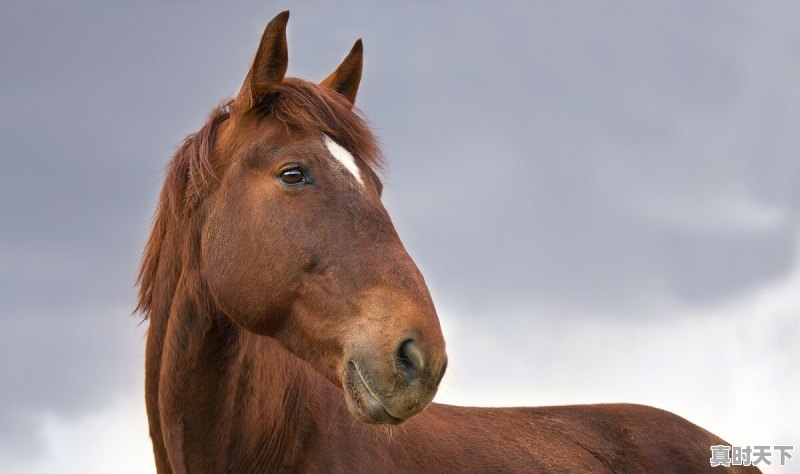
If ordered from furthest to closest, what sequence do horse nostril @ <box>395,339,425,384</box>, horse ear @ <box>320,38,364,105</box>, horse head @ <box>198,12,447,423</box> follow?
horse ear @ <box>320,38,364,105</box> → horse head @ <box>198,12,447,423</box> → horse nostril @ <box>395,339,425,384</box>

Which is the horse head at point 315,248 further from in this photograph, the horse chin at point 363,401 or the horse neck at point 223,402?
the horse neck at point 223,402

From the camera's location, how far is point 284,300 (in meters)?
4.56

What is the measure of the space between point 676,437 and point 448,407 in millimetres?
2390

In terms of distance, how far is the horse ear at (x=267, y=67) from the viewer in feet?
16.3

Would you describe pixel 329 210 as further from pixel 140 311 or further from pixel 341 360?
pixel 140 311

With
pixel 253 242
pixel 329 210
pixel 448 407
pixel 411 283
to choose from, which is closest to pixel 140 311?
pixel 253 242

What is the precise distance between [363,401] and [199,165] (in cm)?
189

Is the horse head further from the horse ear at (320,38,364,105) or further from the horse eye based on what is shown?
the horse ear at (320,38,364,105)

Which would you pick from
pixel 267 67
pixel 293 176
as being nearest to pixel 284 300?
pixel 293 176

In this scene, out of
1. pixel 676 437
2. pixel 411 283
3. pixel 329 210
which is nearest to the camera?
pixel 411 283

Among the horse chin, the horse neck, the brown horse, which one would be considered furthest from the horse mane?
the horse chin

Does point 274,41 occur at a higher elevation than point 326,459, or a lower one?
higher

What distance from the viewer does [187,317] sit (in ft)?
16.4

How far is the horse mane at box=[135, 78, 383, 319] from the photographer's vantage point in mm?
4953
